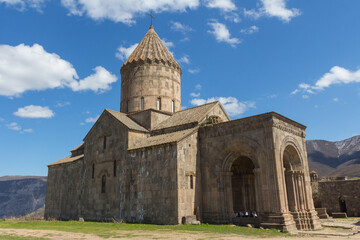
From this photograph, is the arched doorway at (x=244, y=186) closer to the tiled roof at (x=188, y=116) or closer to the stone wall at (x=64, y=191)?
the tiled roof at (x=188, y=116)

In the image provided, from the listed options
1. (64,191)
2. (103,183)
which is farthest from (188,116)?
(64,191)

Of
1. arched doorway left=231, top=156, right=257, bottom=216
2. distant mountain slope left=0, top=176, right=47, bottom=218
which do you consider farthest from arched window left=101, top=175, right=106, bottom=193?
distant mountain slope left=0, top=176, right=47, bottom=218

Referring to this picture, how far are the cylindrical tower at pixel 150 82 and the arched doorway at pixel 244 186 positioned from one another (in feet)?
24.2

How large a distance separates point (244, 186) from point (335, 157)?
227 feet

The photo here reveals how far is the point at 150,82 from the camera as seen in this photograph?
77.7 ft

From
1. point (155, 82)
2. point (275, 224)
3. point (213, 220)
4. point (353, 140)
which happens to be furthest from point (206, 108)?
point (353, 140)

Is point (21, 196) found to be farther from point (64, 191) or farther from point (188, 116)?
point (188, 116)

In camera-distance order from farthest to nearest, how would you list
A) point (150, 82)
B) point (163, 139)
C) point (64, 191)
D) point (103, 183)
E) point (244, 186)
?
point (64, 191) < point (150, 82) < point (103, 183) < point (244, 186) < point (163, 139)

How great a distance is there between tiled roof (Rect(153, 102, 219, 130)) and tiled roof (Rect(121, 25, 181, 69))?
5118 mm

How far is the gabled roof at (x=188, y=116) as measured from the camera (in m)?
19.3

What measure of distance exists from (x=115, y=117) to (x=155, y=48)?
7.82m

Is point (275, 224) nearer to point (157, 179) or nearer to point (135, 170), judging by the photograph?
point (157, 179)

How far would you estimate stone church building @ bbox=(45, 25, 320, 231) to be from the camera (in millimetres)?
15508

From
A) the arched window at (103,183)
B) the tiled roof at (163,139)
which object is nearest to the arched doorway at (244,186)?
the tiled roof at (163,139)
